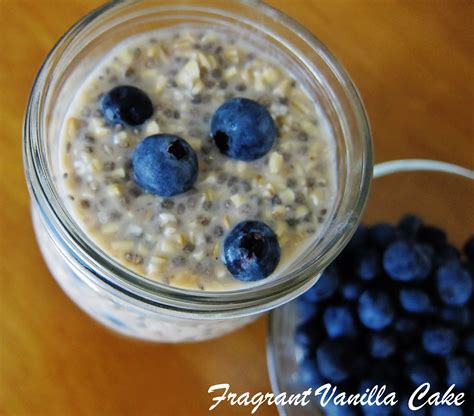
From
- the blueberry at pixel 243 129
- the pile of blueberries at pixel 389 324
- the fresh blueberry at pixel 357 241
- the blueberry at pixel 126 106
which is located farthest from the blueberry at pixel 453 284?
the blueberry at pixel 126 106

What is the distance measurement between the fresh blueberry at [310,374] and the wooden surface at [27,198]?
0.22ft

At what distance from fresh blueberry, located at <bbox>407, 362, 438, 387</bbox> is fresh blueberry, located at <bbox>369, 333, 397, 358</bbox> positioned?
3 centimetres

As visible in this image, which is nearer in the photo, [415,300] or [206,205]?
[206,205]

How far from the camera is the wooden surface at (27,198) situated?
36.1 inches

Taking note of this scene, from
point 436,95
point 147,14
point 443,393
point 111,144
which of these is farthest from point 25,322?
point 436,95

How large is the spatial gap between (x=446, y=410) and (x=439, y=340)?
0.29 feet

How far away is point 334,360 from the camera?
2.87ft

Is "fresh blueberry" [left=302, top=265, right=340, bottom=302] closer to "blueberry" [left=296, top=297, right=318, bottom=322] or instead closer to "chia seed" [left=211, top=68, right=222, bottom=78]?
"blueberry" [left=296, top=297, right=318, bottom=322]

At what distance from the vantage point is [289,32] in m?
0.85

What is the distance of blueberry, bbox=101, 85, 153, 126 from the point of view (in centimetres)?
74

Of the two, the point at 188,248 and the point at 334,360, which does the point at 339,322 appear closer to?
the point at 334,360

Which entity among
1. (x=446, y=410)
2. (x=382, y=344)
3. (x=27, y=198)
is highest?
(x=27, y=198)

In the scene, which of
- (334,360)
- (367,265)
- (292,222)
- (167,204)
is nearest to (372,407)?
(334,360)

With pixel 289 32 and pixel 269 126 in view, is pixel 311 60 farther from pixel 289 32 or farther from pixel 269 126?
pixel 269 126
